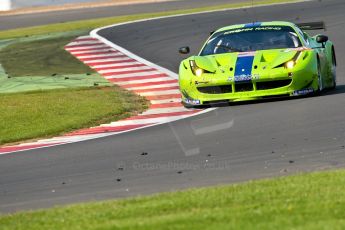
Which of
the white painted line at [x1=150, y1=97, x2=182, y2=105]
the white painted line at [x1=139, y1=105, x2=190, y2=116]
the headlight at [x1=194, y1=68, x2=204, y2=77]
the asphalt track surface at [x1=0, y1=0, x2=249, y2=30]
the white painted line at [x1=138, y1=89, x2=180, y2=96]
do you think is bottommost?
the asphalt track surface at [x1=0, y1=0, x2=249, y2=30]

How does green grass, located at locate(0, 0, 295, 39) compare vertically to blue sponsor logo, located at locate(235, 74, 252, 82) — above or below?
below

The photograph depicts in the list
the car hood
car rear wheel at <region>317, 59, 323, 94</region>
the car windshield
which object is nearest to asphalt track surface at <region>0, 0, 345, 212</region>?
car rear wheel at <region>317, 59, 323, 94</region>

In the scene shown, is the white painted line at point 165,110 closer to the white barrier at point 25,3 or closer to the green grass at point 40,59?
the green grass at point 40,59

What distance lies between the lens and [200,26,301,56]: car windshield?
567 inches

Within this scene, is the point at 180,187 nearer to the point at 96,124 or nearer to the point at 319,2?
the point at 96,124

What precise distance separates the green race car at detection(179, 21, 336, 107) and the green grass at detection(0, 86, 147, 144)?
1.09 meters

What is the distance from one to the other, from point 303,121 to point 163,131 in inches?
62.6

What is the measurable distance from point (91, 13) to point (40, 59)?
13.1 meters

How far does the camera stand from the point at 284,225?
6.10 m

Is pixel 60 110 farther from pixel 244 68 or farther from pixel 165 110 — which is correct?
pixel 244 68

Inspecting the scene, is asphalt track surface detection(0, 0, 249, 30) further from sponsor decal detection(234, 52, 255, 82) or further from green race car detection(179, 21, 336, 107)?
sponsor decal detection(234, 52, 255, 82)

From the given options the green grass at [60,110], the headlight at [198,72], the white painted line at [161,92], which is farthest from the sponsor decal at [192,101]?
the white painted line at [161,92]

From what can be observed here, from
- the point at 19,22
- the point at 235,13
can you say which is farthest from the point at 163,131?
the point at 19,22

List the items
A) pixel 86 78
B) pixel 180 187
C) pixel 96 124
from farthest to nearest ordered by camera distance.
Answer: pixel 86 78
pixel 96 124
pixel 180 187
